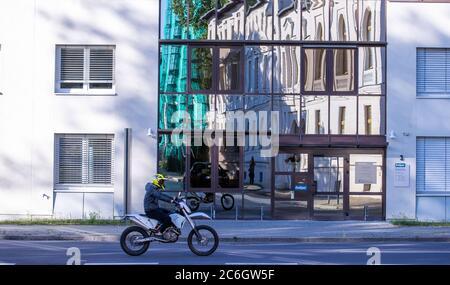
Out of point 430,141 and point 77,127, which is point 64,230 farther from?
point 430,141

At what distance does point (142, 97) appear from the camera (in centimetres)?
2330

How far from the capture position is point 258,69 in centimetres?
2348

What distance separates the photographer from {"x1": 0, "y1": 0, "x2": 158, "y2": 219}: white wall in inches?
909

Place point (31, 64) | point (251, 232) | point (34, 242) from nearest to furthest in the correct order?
point (34, 242), point (251, 232), point (31, 64)

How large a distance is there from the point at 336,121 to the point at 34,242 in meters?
10.8

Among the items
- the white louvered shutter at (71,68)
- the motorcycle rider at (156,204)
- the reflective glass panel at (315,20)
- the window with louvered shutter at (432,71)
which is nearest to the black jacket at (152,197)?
the motorcycle rider at (156,204)

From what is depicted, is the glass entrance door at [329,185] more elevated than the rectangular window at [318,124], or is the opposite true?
the rectangular window at [318,124]

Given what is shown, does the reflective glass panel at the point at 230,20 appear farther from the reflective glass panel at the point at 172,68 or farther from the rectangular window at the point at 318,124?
the rectangular window at the point at 318,124

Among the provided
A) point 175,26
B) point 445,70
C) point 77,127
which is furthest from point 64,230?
point 445,70

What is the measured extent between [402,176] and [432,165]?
3.88ft

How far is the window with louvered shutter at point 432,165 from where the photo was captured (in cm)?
2347

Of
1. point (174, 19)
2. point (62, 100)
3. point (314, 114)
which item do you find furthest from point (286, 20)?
point (62, 100)

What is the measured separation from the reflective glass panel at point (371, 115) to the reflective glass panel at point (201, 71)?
5.04 meters

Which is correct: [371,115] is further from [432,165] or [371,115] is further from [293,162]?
[293,162]
